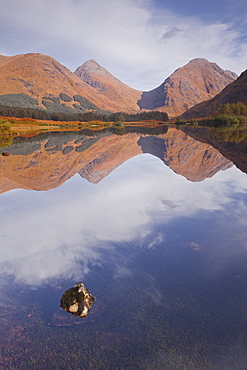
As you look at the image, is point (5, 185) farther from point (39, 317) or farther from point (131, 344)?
point (131, 344)

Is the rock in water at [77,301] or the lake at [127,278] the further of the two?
the rock in water at [77,301]

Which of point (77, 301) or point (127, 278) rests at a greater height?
point (77, 301)

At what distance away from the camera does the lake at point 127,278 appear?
5.24 meters

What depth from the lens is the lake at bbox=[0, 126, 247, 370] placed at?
5.24 meters

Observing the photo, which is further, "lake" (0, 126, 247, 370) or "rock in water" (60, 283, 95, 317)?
"rock in water" (60, 283, 95, 317)

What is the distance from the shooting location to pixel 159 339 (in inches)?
215

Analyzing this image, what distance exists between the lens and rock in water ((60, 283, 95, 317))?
6.36m

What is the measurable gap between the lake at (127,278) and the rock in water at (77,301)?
0.12 meters

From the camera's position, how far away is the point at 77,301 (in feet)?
21.2

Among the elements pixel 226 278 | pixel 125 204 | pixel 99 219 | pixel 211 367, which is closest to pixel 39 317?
pixel 211 367

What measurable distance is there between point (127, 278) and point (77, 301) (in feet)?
5.51

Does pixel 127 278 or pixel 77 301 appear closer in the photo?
pixel 77 301

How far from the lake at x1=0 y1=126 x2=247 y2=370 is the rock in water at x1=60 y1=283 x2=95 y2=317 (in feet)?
0.39

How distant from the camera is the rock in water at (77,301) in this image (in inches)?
250
